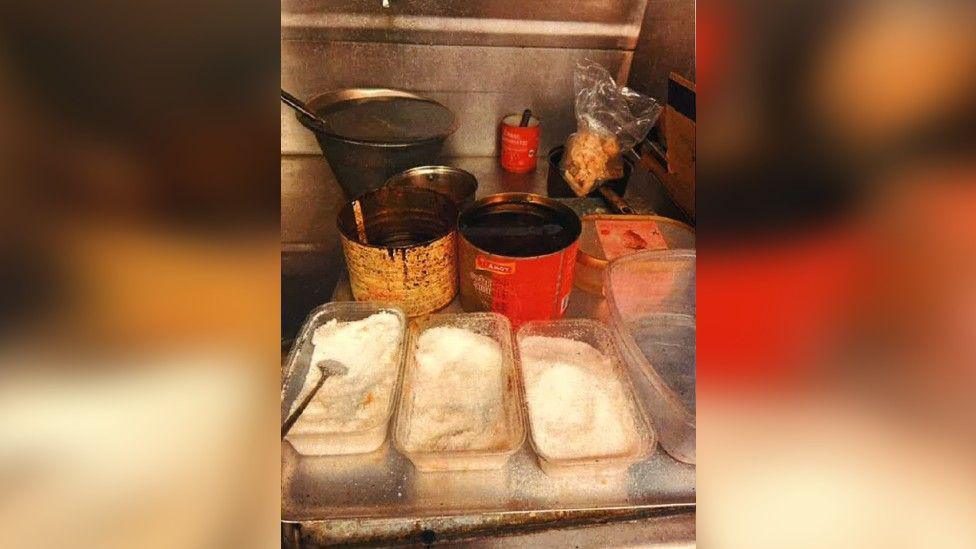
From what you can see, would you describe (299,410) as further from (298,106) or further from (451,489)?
(298,106)

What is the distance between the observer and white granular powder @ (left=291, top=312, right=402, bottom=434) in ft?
3.25

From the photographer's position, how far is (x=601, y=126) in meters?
2.06

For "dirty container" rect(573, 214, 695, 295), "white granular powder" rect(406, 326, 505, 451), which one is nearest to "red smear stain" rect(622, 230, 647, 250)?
"dirty container" rect(573, 214, 695, 295)

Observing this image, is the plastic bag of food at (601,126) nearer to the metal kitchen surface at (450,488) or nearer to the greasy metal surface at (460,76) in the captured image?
the greasy metal surface at (460,76)

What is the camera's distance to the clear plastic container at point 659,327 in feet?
3.37

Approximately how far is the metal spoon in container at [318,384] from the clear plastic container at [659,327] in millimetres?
548
